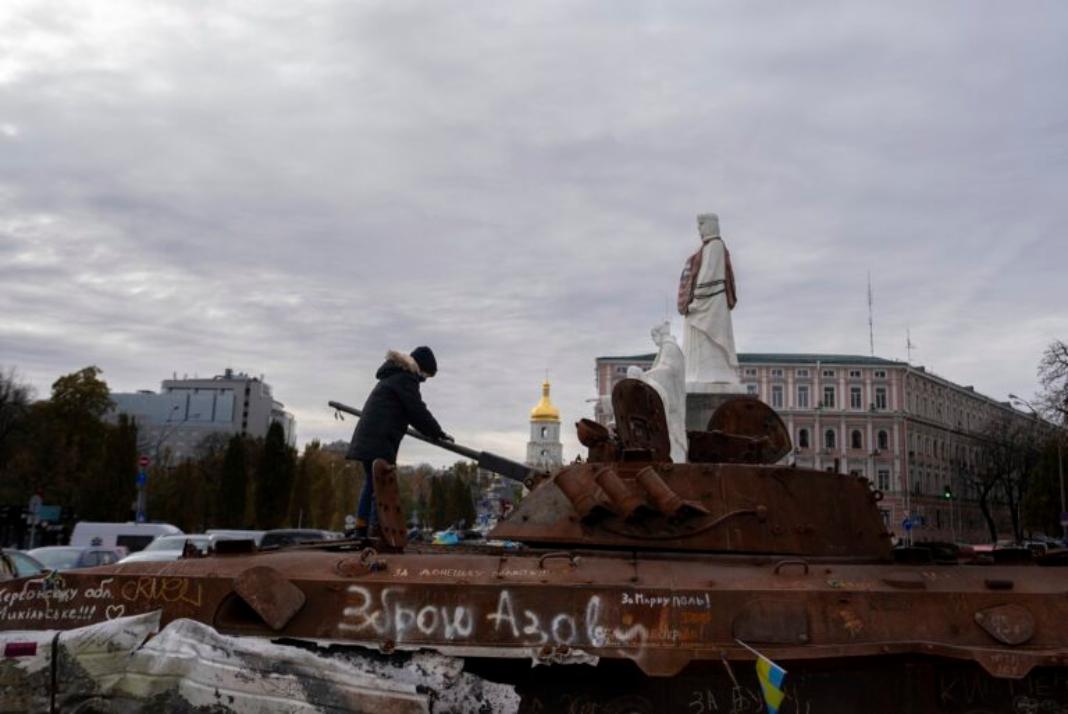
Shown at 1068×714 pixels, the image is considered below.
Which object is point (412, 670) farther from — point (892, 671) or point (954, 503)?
point (954, 503)

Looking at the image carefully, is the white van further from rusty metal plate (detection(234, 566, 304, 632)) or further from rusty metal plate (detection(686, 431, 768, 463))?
rusty metal plate (detection(234, 566, 304, 632))

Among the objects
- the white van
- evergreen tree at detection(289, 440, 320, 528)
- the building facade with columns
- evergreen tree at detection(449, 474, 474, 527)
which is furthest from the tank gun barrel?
evergreen tree at detection(449, 474, 474, 527)

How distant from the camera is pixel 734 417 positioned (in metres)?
9.08

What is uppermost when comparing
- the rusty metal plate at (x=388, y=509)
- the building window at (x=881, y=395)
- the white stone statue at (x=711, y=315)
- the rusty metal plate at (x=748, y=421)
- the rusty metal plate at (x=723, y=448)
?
the building window at (x=881, y=395)

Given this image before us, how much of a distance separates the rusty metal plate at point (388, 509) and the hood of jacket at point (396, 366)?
1.44 meters

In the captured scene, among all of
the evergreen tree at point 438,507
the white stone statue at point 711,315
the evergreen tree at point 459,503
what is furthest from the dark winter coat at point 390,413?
the evergreen tree at point 459,503

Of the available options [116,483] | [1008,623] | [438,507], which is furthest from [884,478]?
[1008,623]

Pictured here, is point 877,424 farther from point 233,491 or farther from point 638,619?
point 638,619

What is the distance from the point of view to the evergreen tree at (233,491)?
5116cm

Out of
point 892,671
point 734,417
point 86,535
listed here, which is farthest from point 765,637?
point 86,535

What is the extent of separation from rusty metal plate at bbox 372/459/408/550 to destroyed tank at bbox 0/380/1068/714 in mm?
306

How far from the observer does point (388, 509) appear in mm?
6941

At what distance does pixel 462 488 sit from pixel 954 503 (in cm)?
4320

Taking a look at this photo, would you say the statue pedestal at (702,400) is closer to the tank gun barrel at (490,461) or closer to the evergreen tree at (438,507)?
the tank gun barrel at (490,461)
